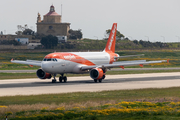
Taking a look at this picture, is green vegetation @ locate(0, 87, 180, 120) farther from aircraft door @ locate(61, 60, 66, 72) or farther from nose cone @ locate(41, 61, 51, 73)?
aircraft door @ locate(61, 60, 66, 72)

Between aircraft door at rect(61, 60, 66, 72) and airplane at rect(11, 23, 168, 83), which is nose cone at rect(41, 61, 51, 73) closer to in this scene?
airplane at rect(11, 23, 168, 83)

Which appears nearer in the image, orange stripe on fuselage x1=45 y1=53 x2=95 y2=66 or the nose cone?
the nose cone

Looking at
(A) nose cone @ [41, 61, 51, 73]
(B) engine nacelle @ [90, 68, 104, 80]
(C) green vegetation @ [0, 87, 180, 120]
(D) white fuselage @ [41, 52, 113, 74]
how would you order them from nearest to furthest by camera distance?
(C) green vegetation @ [0, 87, 180, 120] < (A) nose cone @ [41, 61, 51, 73] < (D) white fuselage @ [41, 52, 113, 74] < (B) engine nacelle @ [90, 68, 104, 80]

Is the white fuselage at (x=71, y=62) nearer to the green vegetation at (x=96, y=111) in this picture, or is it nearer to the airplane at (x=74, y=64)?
the airplane at (x=74, y=64)

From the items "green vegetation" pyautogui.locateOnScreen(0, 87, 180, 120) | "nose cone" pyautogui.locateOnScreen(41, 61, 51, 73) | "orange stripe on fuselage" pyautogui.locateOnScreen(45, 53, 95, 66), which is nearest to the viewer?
"green vegetation" pyautogui.locateOnScreen(0, 87, 180, 120)

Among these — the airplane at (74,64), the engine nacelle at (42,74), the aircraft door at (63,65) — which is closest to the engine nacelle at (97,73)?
the airplane at (74,64)

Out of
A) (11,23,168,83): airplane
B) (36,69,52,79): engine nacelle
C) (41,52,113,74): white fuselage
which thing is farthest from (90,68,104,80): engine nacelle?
(36,69,52,79): engine nacelle

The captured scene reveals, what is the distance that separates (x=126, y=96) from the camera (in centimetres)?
3606

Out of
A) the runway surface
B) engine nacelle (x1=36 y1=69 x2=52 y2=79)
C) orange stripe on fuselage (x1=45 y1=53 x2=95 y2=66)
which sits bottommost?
the runway surface

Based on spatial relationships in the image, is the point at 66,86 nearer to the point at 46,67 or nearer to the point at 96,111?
the point at 46,67

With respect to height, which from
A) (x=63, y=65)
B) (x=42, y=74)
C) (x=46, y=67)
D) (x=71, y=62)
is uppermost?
(x=71, y=62)

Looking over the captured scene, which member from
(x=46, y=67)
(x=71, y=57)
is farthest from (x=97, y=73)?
(x=46, y=67)

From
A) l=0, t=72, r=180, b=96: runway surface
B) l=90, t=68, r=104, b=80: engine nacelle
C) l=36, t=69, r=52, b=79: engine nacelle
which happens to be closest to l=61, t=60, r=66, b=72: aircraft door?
l=0, t=72, r=180, b=96: runway surface

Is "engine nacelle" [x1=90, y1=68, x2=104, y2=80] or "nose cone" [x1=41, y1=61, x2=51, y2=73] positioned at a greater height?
"nose cone" [x1=41, y1=61, x2=51, y2=73]
